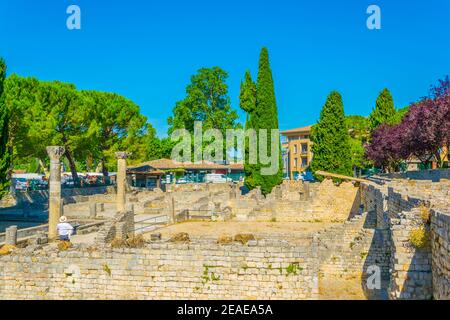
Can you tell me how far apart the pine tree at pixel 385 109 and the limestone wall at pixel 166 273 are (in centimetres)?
4146

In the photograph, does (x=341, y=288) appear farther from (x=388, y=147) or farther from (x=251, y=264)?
(x=388, y=147)

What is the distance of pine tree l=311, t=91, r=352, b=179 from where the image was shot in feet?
135

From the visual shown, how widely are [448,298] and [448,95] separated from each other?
22.4m

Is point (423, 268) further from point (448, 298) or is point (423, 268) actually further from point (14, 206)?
point (14, 206)

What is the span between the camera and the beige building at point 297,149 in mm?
74938

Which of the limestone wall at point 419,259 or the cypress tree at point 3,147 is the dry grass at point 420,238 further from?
the cypress tree at point 3,147

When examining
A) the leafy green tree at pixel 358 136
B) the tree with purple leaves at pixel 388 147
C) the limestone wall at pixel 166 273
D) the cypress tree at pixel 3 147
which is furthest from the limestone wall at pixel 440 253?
the leafy green tree at pixel 358 136

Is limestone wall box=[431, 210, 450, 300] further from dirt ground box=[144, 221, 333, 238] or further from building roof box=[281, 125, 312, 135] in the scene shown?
building roof box=[281, 125, 312, 135]

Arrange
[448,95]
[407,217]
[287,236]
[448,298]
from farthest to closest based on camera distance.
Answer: [448,95], [287,236], [407,217], [448,298]

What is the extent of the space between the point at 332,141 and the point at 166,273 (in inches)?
1384

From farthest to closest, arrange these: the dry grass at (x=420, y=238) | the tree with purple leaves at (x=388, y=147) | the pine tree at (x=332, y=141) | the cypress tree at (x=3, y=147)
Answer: the pine tree at (x=332, y=141) → the tree with purple leaves at (x=388, y=147) → the cypress tree at (x=3, y=147) → the dry grass at (x=420, y=238)

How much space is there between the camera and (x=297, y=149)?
76.8 meters
